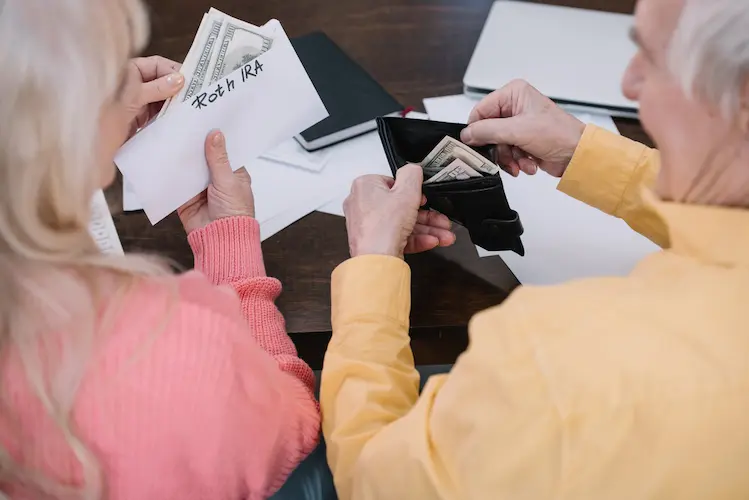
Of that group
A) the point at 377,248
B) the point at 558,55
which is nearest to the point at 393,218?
the point at 377,248

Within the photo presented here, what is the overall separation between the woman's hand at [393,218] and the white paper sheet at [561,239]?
9 centimetres

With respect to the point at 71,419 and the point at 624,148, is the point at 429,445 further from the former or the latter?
the point at 624,148

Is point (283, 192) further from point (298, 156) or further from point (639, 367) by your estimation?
point (639, 367)

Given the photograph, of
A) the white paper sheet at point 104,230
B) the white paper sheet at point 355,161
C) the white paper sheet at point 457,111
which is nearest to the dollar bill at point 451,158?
the white paper sheet at point 355,161

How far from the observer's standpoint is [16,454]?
623mm

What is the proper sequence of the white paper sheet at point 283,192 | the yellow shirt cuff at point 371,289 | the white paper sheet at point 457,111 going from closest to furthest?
the yellow shirt cuff at point 371,289 → the white paper sheet at point 283,192 → the white paper sheet at point 457,111

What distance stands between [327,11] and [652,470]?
3.62ft

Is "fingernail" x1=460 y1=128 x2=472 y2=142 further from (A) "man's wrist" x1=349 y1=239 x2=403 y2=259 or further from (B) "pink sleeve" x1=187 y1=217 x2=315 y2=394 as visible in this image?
(B) "pink sleeve" x1=187 y1=217 x2=315 y2=394

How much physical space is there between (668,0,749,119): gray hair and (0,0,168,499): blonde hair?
0.50 m

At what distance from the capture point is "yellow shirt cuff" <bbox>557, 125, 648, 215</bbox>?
102cm

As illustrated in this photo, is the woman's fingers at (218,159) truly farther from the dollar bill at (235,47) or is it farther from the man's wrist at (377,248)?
the man's wrist at (377,248)

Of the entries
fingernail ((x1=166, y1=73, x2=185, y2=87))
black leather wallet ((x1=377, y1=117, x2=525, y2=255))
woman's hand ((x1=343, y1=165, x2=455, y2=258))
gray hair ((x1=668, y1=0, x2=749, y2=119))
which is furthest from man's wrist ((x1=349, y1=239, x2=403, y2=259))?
gray hair ((x1=668, y1=0, x2=749, y2=119))

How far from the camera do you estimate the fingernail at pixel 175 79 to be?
35.8 inches

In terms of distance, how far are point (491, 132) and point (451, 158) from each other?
7 centimetres
